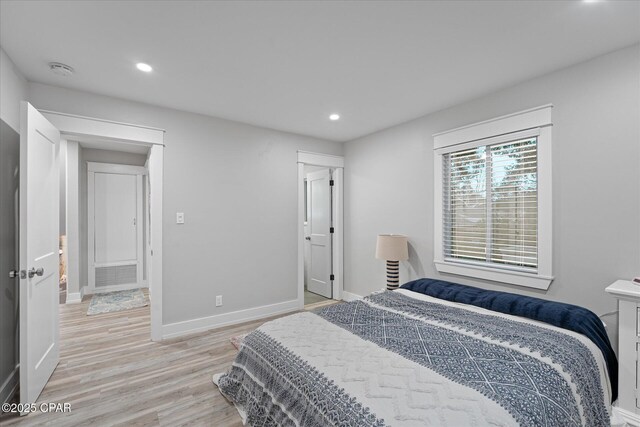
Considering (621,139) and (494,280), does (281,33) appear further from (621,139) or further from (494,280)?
(494,280)

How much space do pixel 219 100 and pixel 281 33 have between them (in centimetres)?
133

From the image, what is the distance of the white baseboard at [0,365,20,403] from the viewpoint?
6.68 feet

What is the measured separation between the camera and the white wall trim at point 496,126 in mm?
2504

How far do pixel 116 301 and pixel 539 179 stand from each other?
18.3ft

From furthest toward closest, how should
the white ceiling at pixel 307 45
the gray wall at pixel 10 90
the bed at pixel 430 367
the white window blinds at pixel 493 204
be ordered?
the white window blinds at pixel 493 204 → the gray wall at pixel 10 90 → the white ceiling at pixel 307 45 → the bed at pixel 430 367

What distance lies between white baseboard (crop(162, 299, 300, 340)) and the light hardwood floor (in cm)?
10

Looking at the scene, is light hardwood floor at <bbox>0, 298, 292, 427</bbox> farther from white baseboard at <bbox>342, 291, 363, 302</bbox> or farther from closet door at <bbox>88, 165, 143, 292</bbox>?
closet door at <bbox>88, 165, 143, 292</bbox>

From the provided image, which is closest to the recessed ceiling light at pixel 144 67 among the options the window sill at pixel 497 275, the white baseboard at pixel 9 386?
the white baseboard at pixel 9 386

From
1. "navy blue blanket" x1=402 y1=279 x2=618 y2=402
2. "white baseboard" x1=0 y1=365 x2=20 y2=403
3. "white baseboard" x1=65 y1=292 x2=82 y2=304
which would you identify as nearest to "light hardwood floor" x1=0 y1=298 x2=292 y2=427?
"white baseboard" x1=0 y1=365 x2=20 y2=403

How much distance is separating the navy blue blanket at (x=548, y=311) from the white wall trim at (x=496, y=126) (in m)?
1.44

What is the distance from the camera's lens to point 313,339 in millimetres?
1864

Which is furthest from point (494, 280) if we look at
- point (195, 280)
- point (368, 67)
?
point (195, 280)

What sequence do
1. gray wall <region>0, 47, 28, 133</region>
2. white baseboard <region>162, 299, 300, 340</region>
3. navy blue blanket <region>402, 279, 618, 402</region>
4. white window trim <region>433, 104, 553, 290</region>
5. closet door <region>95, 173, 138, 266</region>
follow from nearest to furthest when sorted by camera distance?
navy blue blanket <region>402, 279, 618, 402</region>
gray wall <region>0, 47, 28, 133</region>
white window trim <region>433, 104, 553, 290</region>
white baseboard <region>162, 299, 300, 340</region>
closet door <region>95, 173, 138, 266</region>

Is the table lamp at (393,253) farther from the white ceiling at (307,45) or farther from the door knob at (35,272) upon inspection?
the door knob at (35,272)
